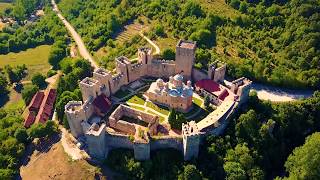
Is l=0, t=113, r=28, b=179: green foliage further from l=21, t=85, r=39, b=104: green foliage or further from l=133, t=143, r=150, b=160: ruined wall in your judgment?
l=133, t=143, r=150, b=160: ruined wall

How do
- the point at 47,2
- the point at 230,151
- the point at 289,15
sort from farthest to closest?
the point at 47,2, the point at 289,15, the point at 230,151

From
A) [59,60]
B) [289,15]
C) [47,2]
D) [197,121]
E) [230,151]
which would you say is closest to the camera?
[230,151]

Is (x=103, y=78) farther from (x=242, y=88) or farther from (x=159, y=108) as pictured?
(x=242, y=88)

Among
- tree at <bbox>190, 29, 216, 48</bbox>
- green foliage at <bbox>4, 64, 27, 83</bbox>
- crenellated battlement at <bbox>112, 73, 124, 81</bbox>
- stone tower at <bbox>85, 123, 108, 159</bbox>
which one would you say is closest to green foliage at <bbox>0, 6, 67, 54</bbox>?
green foliage at <bbox>4, 64, 27, 83</bbox>

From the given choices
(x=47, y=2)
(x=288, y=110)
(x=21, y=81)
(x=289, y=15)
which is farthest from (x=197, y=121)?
(x=47, y=2)

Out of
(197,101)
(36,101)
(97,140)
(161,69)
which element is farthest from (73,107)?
(197,101)

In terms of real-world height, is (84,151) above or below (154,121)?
below

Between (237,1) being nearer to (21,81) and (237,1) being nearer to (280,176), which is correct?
(280,176)
